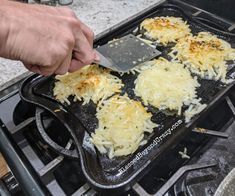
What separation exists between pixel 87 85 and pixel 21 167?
257 millimetres

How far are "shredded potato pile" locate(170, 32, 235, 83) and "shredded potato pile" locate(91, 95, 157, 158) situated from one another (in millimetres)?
216

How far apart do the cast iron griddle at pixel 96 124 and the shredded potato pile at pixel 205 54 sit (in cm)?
3

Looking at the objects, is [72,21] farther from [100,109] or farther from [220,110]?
[220,110]

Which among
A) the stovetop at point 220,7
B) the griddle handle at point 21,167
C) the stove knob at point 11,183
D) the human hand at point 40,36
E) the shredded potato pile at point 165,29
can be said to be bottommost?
the stove knob at point 11,183

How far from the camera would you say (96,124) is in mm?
683

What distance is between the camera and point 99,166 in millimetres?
613

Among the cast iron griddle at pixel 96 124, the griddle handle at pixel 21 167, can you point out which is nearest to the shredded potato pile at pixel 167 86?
the cast iron griddle at pixel 96 124

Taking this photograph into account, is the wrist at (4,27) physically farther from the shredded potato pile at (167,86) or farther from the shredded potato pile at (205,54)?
the shredded potato pile at (205,54)

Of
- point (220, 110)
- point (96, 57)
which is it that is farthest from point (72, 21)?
point (220, 110)

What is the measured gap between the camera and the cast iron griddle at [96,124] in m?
0.59

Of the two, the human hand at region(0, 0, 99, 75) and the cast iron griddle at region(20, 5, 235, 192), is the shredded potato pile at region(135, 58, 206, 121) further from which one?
the human hand at region(0, 0, 99, 75)

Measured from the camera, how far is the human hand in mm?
514

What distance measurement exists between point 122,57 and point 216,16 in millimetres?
466

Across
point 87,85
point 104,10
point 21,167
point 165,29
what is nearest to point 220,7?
point 165,29
